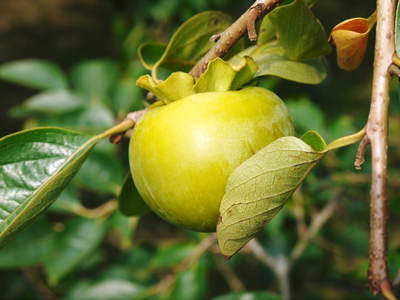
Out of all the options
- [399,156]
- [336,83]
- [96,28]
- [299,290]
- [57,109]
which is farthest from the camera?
[336,83]

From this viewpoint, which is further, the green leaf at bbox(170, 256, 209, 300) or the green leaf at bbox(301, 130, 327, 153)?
the green leaf at bbox(170, 256, 209, 300)

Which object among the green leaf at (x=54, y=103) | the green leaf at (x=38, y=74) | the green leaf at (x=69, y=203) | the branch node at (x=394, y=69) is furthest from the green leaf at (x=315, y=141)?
the green leaf at (x=38, y=74)

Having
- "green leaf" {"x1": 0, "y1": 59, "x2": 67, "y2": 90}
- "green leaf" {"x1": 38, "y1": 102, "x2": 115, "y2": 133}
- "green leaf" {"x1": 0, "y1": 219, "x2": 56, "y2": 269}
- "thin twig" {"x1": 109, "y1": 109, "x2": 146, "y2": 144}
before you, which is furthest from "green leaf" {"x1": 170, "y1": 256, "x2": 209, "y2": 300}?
"thin twig" {"x1": 109, "y1": 109, "x2": 146, "y2": 144}

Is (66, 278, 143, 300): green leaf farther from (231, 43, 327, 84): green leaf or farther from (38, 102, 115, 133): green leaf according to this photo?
(231, 43, 327, 84): green leaf

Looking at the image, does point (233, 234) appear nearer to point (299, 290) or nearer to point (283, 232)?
point (283, 232)

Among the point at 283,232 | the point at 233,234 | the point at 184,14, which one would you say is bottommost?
the point at 283,232

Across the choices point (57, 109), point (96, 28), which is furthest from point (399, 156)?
point (96, 28)

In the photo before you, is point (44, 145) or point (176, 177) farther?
point (44, 145)
